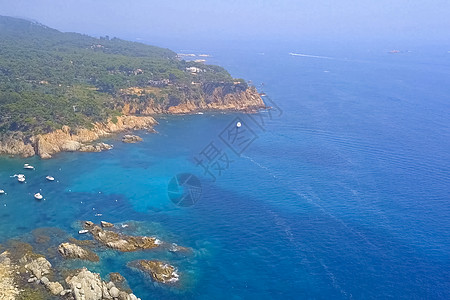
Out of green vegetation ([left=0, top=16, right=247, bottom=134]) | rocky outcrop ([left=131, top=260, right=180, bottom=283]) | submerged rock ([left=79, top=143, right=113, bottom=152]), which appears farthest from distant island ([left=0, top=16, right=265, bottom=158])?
rocky outcrop ([left=131, top=260, right=180, bottom=283])

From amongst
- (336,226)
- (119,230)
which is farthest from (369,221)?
(119,230)

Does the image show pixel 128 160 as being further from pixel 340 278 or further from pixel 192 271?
pixel 340 278

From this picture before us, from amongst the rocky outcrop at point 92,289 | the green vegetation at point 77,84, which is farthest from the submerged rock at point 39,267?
the green vegetation at point 77,84

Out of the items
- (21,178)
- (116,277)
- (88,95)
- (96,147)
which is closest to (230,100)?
(88,95)

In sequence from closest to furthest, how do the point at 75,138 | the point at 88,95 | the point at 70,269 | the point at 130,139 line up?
the point at 70,269
the point at 75,138
the point at 130,139
the point at 88,95

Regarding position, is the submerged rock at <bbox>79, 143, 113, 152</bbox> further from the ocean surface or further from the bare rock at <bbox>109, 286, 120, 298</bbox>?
the bare rock at <bbox>109, 286, 120, 298</bbox>

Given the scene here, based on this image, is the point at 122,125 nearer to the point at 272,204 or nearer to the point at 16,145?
the point at 16,145
